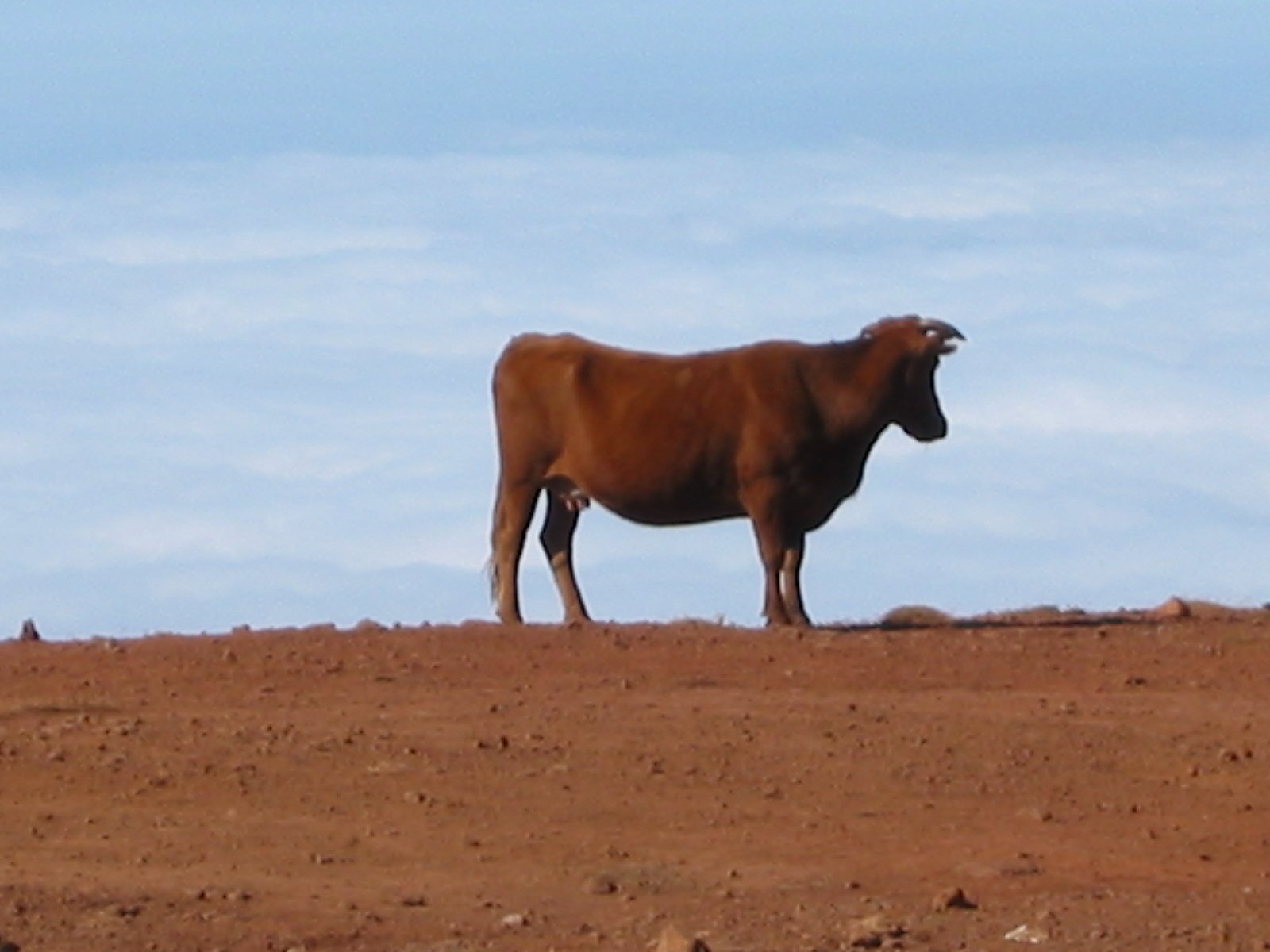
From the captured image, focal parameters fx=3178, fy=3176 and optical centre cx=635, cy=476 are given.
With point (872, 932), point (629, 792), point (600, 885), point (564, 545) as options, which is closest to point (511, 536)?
point (564, 545)

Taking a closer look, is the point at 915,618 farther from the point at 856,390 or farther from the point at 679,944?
the point at 679,944

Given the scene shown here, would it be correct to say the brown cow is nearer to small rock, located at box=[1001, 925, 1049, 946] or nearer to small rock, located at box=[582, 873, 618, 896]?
small rock, located at box=[582, 873, 618, 896]

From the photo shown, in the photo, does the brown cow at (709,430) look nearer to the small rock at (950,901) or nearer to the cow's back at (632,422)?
the cow's back at (632,422)

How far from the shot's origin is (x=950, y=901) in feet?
35.1

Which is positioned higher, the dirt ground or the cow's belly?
the cow's belly

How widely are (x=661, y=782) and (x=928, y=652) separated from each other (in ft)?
11.3

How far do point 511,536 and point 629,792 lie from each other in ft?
20.2

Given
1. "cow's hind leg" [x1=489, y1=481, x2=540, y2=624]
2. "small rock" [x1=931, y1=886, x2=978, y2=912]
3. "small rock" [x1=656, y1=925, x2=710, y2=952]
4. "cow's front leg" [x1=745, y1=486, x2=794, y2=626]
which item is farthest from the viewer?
"cow's hind leg" [x1=489, y1=481, x2=540, y2=624]

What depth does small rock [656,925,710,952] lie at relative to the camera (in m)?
9.58

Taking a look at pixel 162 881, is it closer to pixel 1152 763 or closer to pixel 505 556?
pixel 1152 763

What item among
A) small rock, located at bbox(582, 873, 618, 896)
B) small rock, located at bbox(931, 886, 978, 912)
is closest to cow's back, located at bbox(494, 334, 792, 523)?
small rock, located at bbox(582, 873, 618, 896)

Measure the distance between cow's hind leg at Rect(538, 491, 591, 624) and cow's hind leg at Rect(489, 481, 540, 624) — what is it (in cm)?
21

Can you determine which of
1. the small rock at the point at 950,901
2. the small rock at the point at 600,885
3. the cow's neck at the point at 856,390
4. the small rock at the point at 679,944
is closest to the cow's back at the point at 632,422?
the cow's neck at the point at 856,390

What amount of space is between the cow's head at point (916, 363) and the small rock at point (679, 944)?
8.80 metres
